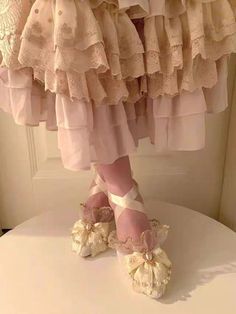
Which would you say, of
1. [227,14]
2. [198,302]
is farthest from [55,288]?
[227,14]

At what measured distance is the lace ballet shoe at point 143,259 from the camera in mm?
649

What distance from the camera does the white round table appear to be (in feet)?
2.14

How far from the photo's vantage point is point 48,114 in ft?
1.91

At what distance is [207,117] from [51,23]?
0.47m

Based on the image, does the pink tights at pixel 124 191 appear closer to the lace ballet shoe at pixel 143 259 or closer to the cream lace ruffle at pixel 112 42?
the lace ballet shoe at pixel 143 259

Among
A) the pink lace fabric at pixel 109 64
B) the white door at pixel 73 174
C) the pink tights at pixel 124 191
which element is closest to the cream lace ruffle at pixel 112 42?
the pink lace fabric at pixel 109 64

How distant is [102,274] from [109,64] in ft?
1.24

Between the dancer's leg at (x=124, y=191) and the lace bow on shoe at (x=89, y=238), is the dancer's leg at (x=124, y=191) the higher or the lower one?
the higher one

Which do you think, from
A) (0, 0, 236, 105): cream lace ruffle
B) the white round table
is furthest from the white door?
(0, 0, 236, 105): cream lace ruffle

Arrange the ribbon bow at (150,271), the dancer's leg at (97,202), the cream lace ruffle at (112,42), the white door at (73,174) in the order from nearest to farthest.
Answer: the cream lace ruffle at (112,42)
the ribbon bow at (150,271)
the dancer's leg at (97,202)
the white door at (73,174)

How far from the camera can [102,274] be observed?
2.35ft

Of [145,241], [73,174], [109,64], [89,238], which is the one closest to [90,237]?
[89,238]

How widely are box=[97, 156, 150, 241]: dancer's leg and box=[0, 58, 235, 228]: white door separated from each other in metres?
0.24

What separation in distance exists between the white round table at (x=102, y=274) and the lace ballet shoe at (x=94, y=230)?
2 cm
